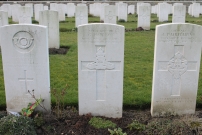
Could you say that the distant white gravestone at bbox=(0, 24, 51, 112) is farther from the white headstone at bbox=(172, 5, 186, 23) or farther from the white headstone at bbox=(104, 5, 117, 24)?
the white headstone at bbox=(172, 5, 186, 23)

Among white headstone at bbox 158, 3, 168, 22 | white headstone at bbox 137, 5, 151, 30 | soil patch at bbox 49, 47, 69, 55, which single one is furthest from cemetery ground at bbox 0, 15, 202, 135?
white headstone at bbox 158, 3, 168, 22

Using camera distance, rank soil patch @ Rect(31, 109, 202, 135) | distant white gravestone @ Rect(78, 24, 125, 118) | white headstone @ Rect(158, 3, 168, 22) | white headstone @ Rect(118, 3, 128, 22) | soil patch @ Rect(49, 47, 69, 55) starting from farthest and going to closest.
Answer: white headstone @ Rect(118, 3, 128, 22) → white headstone @ Rect(158, 3, 168, 22) → soil patch @ Rect(49, 47, 69, 55) → distant white gravestone @ Rect(78, 24, 125, 118) → soil patch @ Rect(31, 109, 202, 135)

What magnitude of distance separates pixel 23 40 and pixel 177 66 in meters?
2.58

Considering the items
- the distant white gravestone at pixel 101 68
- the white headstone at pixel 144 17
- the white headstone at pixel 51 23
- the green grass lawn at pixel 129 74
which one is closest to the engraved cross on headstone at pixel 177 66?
the distant white gravestone at pixel 101 68

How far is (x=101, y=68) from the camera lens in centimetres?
441

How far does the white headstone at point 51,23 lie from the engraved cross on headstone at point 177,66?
598 centimetres

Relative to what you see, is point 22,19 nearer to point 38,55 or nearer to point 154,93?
point 38,55

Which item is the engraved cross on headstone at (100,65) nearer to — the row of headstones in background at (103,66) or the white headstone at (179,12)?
the row of headstones in background at (103,66)

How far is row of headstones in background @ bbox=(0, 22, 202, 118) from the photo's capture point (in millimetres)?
4301

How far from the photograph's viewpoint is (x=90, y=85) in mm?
4480

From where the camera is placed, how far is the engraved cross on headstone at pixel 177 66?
4418 millimetres

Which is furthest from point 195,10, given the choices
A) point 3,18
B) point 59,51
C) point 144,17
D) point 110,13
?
point 3,18

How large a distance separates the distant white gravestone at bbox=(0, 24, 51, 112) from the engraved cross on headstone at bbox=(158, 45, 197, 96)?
1.96 metres

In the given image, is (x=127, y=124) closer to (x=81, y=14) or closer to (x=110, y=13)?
(x=81, y=14)
